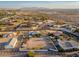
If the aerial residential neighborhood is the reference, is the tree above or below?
below

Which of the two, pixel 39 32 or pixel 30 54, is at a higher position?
pixel 39 32

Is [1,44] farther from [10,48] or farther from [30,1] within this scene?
[30,1]

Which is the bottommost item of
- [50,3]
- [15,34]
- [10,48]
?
[10,48]

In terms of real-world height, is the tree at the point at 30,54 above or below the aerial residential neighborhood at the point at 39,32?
below

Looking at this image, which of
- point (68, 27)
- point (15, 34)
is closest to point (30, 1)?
point (15, 34)

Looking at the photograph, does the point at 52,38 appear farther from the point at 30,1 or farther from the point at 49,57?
the point at 30,1

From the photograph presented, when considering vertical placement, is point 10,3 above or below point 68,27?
above
